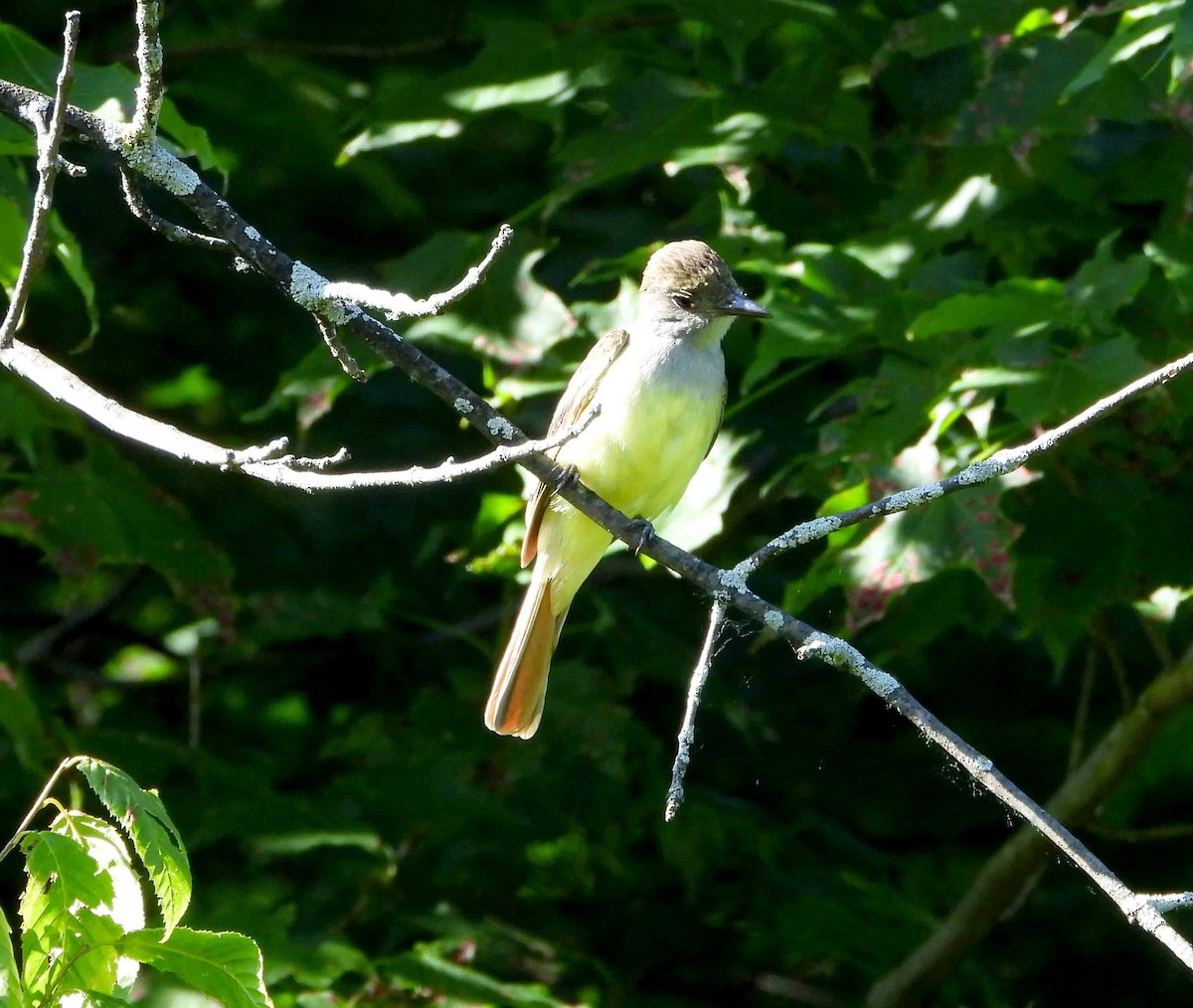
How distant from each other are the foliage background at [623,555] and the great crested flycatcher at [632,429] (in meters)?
0.11

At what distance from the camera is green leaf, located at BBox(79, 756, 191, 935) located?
7.66 feet

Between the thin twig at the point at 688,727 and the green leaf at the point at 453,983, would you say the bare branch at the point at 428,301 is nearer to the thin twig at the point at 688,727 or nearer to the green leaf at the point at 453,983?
the thin twig at the point at 688,727

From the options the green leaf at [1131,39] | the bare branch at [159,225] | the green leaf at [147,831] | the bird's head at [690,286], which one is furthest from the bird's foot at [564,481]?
the bird's head at [690,286]

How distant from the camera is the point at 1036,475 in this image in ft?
12.1

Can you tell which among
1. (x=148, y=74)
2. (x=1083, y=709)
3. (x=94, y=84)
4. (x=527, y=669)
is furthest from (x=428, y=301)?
(x=1083, y=709)

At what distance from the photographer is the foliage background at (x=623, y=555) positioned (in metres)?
4.02

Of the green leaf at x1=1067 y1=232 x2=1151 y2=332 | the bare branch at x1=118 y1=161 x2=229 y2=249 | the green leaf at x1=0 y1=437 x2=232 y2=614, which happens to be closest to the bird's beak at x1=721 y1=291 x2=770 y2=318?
the green leaf at x1=1067 y1=232 x2=1151 y2=332

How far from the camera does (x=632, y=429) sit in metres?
4.39

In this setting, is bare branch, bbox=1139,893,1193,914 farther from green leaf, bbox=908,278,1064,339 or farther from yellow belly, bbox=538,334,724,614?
yellow belly, bbox=538,334,724,614

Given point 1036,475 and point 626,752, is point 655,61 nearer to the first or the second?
point 1036,475

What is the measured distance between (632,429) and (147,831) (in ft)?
7.52

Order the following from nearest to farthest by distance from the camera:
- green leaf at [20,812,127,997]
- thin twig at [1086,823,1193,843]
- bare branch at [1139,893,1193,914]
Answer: bare branch at [1139,893,1193,914], green leaf at [20,812,127,997], thin twig at [1086,823,1193,843]

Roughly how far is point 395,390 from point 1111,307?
2501 millimetres

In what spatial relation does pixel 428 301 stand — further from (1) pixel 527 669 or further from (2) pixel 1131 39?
(1) pixel 527 669
